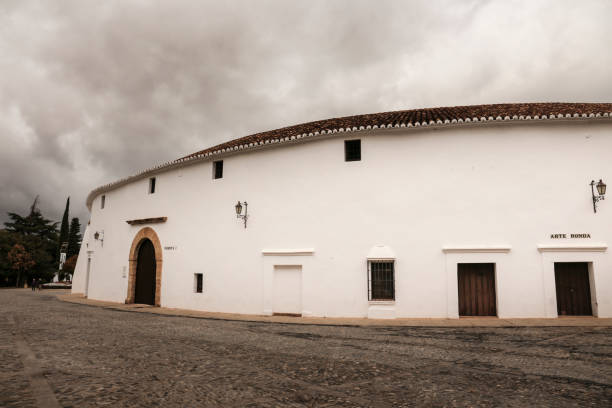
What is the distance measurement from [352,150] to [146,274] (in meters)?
10.9

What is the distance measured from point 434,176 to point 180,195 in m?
10.4

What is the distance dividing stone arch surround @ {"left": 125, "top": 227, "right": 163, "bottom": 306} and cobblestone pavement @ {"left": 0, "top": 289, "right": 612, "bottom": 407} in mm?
6512

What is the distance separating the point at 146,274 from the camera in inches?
696

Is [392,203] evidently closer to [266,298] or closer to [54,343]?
[266,298]

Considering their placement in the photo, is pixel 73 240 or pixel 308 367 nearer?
pixel 308 367

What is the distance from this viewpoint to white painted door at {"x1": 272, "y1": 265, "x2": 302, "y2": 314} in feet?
44.4

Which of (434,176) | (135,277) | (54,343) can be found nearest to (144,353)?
(54,343)

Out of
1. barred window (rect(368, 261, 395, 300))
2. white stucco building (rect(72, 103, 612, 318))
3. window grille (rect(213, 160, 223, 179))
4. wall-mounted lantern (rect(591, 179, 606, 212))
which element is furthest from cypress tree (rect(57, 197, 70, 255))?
wall-mounted lantern (rect(591, 179, 606, 212))

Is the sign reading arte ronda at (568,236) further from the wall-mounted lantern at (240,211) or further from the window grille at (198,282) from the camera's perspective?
the window grille at (198,282)

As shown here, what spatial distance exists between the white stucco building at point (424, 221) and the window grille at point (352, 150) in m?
0.05

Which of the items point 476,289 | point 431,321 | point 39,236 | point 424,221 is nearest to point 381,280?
point 431,321

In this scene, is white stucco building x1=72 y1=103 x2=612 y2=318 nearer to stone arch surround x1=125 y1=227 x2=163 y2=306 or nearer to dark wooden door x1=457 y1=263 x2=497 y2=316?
dark wooden door x1=457 y1=263 x2=497 y2=316

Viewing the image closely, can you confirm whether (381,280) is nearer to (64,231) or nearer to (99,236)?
(99,236)

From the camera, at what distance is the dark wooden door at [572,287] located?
12055 millimetres
